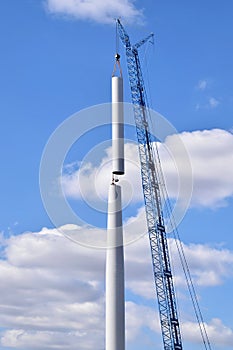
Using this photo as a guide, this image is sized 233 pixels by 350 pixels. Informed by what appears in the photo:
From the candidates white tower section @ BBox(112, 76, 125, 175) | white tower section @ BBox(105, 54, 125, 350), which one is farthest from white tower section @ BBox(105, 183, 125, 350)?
white tower section @ BBox(112, 76, 125, 175)

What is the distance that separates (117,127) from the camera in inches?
3265

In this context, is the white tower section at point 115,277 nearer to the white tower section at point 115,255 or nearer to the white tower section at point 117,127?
the white tower section at point 115,255

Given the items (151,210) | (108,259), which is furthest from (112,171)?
(151,210)

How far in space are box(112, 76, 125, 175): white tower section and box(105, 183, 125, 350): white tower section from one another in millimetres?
2783

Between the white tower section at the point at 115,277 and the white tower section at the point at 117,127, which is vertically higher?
the white tower section at the point at 117,127

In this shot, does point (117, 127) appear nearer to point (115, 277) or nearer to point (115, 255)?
point (115, 255)

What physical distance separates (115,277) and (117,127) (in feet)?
66.5

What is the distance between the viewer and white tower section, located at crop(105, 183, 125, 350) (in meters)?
73.0

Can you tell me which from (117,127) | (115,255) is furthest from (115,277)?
(117,127)

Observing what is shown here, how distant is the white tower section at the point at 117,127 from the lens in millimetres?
80625

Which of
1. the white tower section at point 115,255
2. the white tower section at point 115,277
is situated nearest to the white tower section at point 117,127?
the white tower section at point 115,255

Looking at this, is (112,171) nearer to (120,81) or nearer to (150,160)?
(120,81)

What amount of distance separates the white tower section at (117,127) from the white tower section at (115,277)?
110 inches

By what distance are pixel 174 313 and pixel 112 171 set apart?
66.3 meters
